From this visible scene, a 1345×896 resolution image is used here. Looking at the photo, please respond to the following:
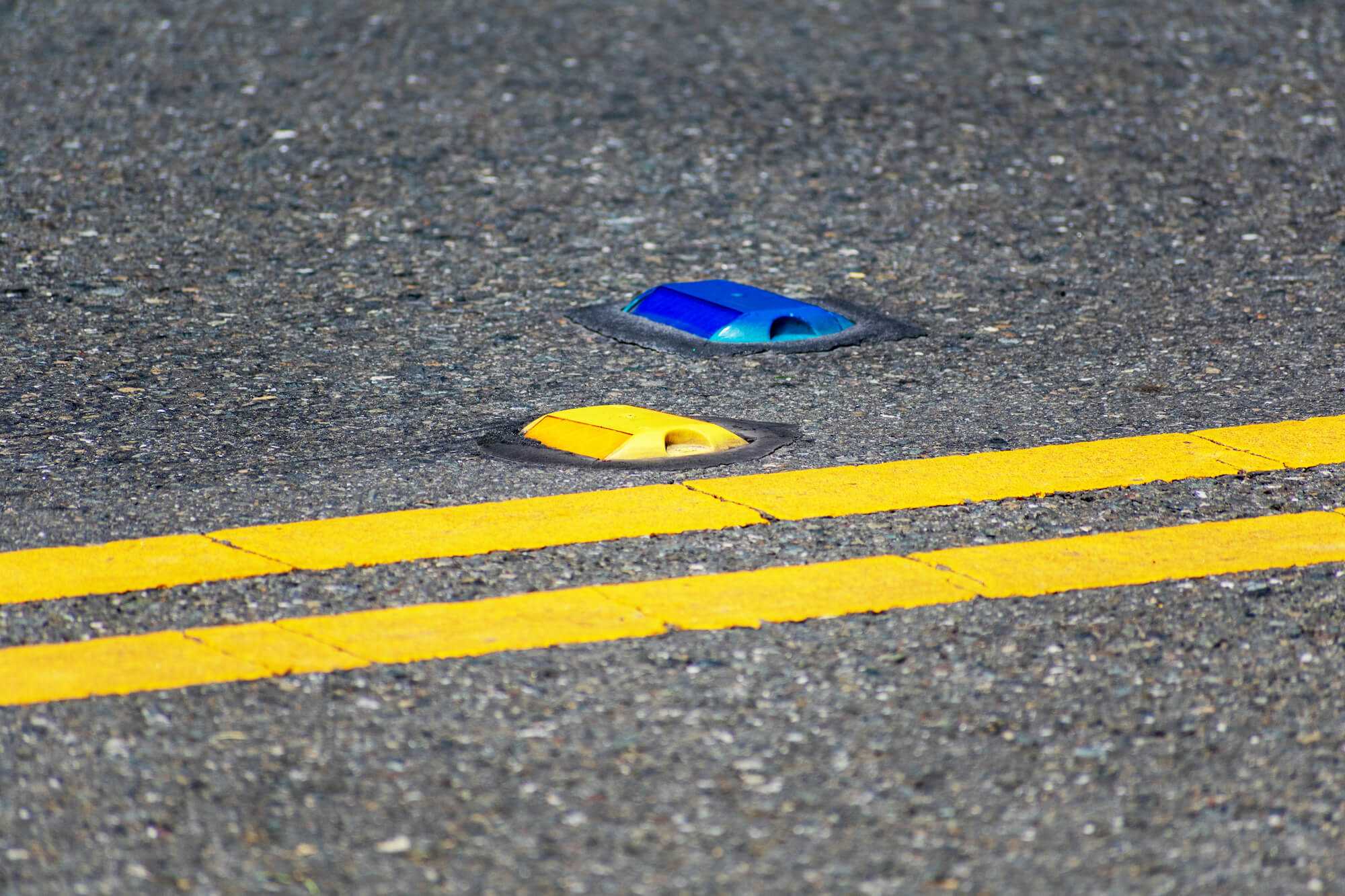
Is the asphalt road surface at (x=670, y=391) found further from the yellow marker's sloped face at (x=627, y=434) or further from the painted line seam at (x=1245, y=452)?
the yellow marker's sloped face at (x=627, y=434)

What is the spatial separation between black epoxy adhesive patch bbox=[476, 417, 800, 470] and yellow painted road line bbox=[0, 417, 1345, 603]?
0.15m

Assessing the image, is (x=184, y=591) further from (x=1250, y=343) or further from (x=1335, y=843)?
(x=1250, y=343)

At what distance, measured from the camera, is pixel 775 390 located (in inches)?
164

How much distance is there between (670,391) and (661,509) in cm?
92

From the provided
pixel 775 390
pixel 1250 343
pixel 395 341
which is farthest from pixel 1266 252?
pixel 395 341

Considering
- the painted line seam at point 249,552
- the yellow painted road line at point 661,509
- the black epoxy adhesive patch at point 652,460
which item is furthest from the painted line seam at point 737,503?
the painted line seam at point 249,552

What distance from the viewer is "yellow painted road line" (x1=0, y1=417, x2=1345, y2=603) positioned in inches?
116

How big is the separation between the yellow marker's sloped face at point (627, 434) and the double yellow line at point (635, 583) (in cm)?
22

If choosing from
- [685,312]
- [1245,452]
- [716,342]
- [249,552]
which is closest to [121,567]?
[249,552]

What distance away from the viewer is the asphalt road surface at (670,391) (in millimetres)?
2189

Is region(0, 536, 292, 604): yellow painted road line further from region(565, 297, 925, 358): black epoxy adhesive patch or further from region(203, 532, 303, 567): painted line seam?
region(565, 297, 925, 358): black epoxy adhesive patch

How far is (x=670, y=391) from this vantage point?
415 centimetres

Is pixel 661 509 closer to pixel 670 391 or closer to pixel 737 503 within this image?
pixel 737 503

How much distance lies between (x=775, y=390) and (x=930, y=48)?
4.57m
